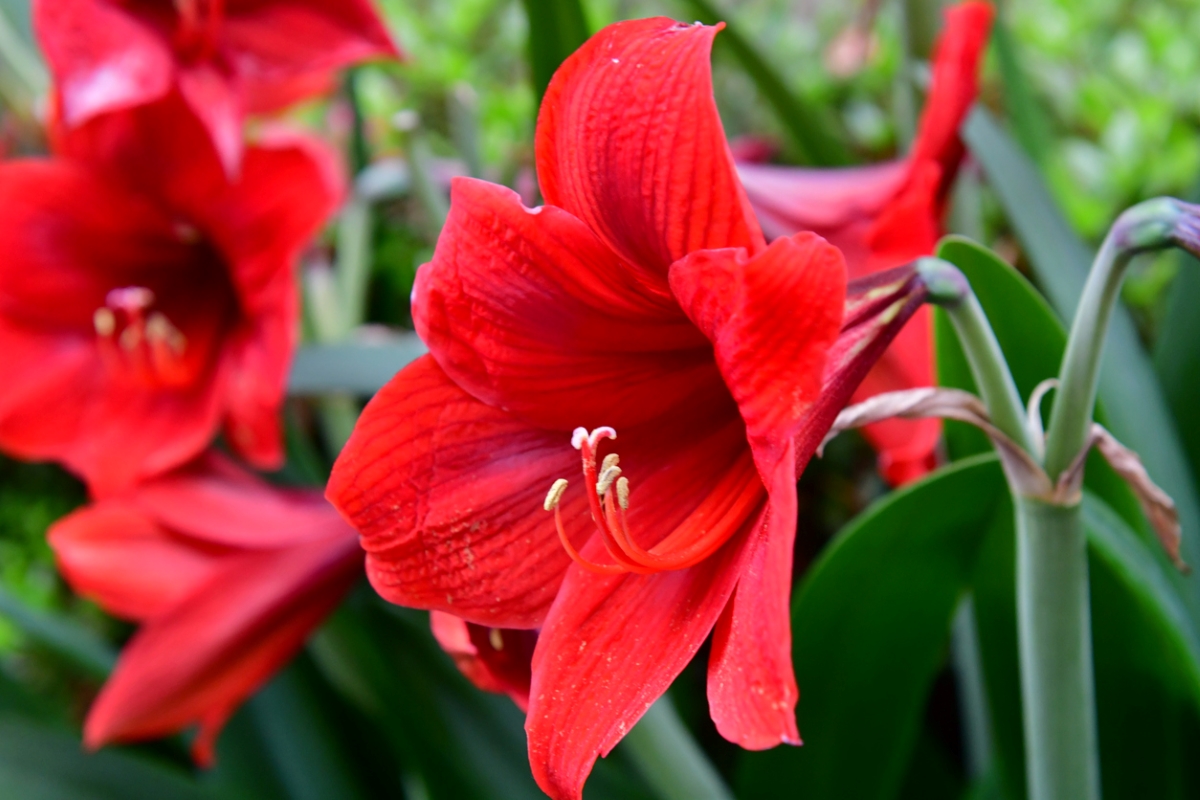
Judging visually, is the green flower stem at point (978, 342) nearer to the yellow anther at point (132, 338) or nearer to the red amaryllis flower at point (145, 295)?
the red amaryllis flower at point (145, 295)

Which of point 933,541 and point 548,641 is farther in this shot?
point 933,541

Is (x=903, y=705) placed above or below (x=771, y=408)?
below

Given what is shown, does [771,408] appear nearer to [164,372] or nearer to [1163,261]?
Answer: [164,372]

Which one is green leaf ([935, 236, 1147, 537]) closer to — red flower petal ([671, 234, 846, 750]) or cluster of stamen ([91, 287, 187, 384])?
red flower petal ([671, 234, 846, 750])

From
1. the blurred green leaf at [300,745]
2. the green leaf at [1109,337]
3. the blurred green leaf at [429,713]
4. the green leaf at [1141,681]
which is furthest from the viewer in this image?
the blurred green leaf at [300,745]

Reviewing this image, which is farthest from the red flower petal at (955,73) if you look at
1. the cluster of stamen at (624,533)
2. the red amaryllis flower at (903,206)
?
the cluster of stamen at (624,533)

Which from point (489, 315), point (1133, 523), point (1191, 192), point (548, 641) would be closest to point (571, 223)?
point (489, 315)

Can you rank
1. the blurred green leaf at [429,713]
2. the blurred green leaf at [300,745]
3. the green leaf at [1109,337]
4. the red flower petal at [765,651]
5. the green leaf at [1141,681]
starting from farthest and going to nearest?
the blurred green leaf at [300,745]
the blurred green leaf at [429,713]
the green leaf at [1109,337]
the green leaf at [1141,681]
the red flower petal at [765,651]
